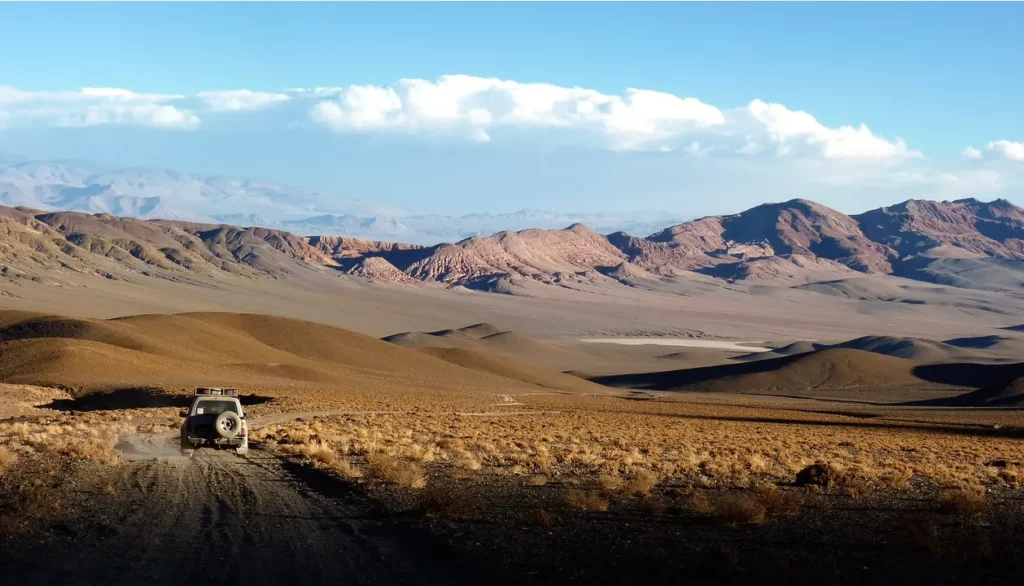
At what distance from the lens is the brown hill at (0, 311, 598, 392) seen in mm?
54031

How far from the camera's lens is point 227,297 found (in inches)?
6550

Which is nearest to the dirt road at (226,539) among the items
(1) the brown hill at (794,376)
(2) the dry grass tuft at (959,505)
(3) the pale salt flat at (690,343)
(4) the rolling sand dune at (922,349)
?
(2) the dry grass tuft at (959,505)

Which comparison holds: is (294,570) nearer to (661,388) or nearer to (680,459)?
(680,459)

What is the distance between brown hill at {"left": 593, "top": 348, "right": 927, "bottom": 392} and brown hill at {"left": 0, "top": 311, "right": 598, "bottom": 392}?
17729 mm

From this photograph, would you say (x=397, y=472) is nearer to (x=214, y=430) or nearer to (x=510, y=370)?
(x=214, y=430)

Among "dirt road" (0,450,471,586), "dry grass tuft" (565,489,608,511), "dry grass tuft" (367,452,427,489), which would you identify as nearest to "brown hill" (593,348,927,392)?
"dry grass tuft" (367,452,427,489)

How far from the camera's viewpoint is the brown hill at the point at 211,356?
177 feet

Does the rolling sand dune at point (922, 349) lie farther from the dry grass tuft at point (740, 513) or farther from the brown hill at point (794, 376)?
the dry grass tuft at point (740, 513)

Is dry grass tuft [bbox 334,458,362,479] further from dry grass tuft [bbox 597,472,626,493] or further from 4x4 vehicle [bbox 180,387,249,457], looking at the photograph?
dry grass tuft [bbox 597,472,626,493]

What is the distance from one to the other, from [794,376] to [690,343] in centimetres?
6419

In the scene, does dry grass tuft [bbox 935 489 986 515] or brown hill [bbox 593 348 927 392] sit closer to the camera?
dry grass tuft [bbox 935 489 986 515]

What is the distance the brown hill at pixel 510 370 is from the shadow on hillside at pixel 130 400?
45930 mm

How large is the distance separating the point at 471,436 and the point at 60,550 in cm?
1656

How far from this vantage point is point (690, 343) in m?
166
